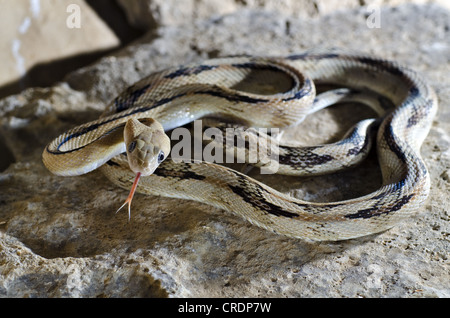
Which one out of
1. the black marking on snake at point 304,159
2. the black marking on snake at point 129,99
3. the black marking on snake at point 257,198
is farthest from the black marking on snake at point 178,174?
the black marking on snake at point 129,99

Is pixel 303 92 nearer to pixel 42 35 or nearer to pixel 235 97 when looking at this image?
pixel 235 97

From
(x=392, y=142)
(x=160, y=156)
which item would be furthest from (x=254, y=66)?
(x=160, y=156)

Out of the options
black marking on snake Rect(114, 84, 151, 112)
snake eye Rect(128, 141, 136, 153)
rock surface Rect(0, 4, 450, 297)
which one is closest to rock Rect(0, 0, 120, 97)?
rock surface Rect(0, 4, 450, 297)

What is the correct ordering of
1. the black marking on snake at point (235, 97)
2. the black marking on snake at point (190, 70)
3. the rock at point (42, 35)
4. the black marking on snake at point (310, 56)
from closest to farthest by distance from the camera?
1. the black marking on snake at point (235, 97)
2. the black marking on snake at point (190, 70)
3. the black marking on snake at point (310, 56)
4. the rock at point (42, 35)

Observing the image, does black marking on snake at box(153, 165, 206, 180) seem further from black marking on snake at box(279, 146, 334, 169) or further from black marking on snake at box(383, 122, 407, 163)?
black marking on snake at box(383, 122, 407, 163)

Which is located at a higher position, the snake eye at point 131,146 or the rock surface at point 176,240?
the snake eye at point 131,146

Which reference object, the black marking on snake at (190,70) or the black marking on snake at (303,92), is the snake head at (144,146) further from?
the black marking on snake at (303,92)

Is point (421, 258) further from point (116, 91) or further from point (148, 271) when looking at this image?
point (116, 91)
